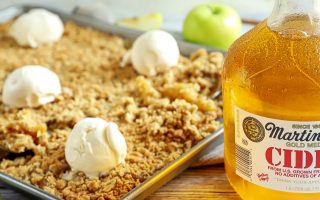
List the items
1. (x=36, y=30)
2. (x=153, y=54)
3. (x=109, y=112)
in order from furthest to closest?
1. (x=36, y=30)
2. (x=153, y=54)
3. (x=109, y=112)

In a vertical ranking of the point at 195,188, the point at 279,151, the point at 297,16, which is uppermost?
the point at 297,16

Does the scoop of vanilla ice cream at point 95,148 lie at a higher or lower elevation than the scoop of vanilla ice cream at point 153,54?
lower

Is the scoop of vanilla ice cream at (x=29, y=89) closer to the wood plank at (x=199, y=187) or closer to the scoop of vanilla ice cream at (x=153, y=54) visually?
the scoop of vanilla ice cream at (x=153, y=54)

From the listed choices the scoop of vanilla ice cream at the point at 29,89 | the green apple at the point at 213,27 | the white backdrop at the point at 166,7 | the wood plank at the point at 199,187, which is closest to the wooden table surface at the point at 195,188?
the wood plank at the point at 199,187

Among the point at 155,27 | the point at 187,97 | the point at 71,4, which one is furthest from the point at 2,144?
the point at 71,4

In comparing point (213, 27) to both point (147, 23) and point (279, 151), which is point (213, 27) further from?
point (279, 151)

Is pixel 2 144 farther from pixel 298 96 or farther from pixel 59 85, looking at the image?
pixel 298 96

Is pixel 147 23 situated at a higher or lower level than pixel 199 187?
higher

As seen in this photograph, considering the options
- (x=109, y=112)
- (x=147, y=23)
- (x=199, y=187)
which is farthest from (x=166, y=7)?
(x=199, y=187)
